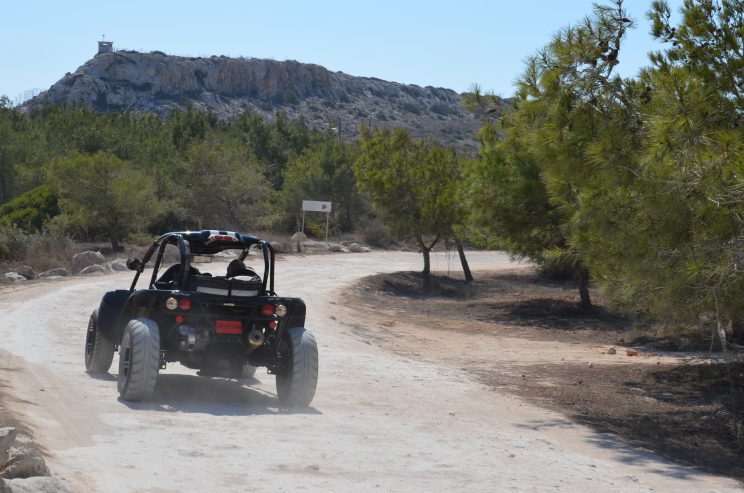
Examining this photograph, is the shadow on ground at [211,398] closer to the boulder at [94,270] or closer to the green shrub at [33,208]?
the boulder at [94,270]

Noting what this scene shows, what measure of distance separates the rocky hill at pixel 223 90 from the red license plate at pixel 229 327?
124333 millimetres

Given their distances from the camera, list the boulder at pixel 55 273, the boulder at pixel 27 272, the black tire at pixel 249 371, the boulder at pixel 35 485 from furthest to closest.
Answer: the boulder at pixel 55 273 < the boulder at pixel 27 272 < the black tire at pixel 249 371 < the boulder at pixel 35 485

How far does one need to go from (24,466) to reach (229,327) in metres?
4.37

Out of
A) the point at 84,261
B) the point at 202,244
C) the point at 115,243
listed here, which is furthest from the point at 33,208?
the point at 202,244

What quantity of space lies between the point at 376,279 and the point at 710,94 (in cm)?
2489

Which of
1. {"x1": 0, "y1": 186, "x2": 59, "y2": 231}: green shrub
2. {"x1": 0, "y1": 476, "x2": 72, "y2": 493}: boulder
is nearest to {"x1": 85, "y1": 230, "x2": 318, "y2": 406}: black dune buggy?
{"x1": 0, "y1": 476, "x2": 72, "y2": 493}: boulder

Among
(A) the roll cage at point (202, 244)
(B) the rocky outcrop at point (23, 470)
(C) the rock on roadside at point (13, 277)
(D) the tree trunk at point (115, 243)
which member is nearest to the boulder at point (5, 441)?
(B) the rocky outcrop at point (23, 470)

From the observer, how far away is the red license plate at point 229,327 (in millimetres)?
10391

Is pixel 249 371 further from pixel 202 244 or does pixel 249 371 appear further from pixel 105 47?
pixel 105 47

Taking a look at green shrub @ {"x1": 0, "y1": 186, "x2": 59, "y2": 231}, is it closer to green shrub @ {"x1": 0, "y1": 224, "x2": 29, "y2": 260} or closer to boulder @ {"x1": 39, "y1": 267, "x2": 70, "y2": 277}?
green shrub @ {"x1": 0, "y1": 224, "x2": 29, "y2": 260}

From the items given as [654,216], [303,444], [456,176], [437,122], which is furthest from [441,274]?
[437,122]

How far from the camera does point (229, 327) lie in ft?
34.2

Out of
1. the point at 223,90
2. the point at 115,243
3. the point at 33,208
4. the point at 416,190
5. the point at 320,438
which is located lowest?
the point at 320,438

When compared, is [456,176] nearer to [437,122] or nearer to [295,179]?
[295,179]
